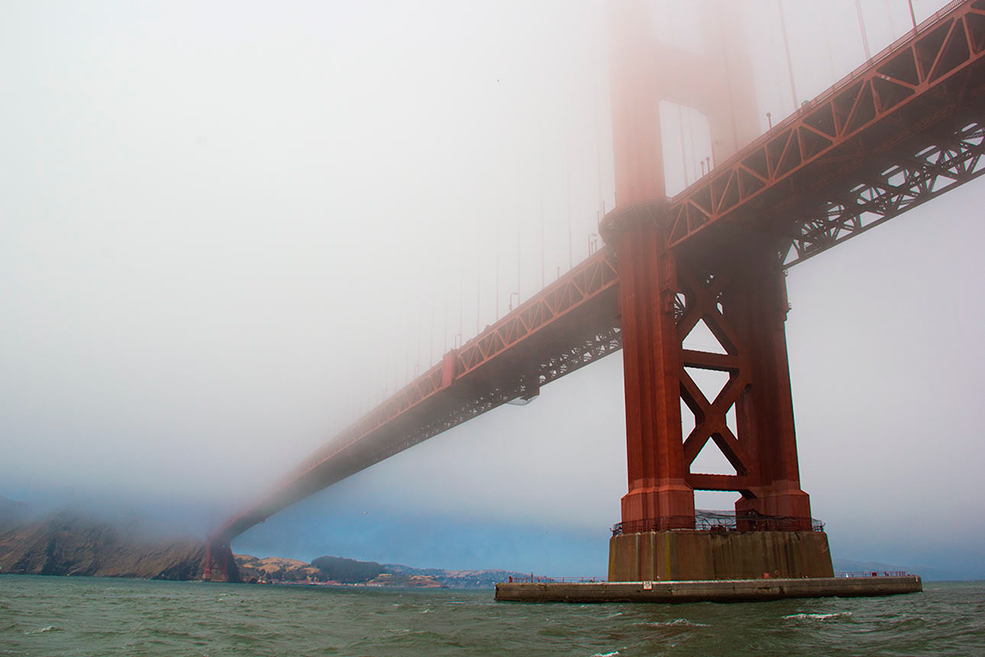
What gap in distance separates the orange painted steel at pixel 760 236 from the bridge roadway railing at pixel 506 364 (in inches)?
12.1

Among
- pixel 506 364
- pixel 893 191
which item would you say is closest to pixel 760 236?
pixel 893 191

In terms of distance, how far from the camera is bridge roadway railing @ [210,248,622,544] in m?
38.3

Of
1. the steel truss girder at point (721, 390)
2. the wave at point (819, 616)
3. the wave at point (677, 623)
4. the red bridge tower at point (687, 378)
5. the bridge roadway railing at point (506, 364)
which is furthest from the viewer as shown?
the bridge roadway railing at point (506, 364)

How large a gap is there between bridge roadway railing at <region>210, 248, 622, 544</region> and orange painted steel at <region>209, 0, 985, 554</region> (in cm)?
31

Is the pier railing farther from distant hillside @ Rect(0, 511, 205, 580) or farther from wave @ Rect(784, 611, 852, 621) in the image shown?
distant hillside @ Rect(0, 511, 205, 580)

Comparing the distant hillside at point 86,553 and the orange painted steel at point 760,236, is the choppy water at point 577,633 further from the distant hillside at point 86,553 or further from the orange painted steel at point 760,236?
the distant hillside at point 86,553

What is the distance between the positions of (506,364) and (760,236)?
75.6ft

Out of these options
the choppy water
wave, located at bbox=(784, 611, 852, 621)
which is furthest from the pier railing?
wave, located at bbox=(784, 611, 852, 621)

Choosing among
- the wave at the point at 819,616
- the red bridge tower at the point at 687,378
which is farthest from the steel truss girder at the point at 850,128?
the wave at the point at 819,616

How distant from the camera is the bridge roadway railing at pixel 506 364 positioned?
38.3 meters

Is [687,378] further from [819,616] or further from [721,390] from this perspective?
[819,616]

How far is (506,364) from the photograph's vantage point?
49.6 m

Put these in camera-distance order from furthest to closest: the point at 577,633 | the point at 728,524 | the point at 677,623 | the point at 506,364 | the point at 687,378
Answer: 1. the point at 506,364
2. the point at 687,378
3. the point at 728,524
4. the point at 677,623
5. the point at 577,633

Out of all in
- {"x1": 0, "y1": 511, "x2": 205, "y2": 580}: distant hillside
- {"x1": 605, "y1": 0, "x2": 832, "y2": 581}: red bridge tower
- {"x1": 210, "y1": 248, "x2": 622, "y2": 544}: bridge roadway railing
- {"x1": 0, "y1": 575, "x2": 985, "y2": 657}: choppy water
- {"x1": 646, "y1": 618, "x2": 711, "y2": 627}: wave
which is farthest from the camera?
{"x1": 0, "y1": 511, "x2": 205, "y2": 580}: distant hillside
